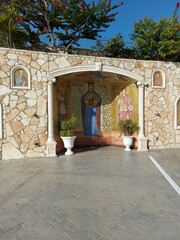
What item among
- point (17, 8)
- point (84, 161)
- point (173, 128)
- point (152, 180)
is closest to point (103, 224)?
point (152, 180)

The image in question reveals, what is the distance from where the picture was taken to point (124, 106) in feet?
29.8

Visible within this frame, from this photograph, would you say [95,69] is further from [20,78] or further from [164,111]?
[164,111]

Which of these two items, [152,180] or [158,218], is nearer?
[158,218]

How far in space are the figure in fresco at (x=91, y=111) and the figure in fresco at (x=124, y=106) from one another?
1.04 metres

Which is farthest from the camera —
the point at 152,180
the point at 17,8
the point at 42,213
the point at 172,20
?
the point at 172,20

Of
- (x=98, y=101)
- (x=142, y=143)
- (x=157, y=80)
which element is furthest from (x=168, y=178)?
(x=98, y=101)

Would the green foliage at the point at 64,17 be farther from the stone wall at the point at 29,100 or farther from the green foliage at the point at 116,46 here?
the stone wall at the point at 29,100

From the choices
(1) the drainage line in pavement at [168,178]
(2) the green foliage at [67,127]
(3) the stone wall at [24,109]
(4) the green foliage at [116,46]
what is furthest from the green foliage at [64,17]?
(1) the drainage line in pavement at [168,178]

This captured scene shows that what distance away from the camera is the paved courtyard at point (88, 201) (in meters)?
2.60

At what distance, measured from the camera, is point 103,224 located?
9.10 feet

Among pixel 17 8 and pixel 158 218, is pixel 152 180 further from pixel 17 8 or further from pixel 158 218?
Answer: pixel 17 8

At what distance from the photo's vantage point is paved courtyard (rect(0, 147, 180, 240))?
2602 millimetres

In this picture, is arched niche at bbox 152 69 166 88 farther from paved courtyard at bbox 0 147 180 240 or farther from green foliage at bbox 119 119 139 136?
paved courtyard at bbox 0 147 180 240

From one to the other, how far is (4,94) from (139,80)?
563 centimetres
